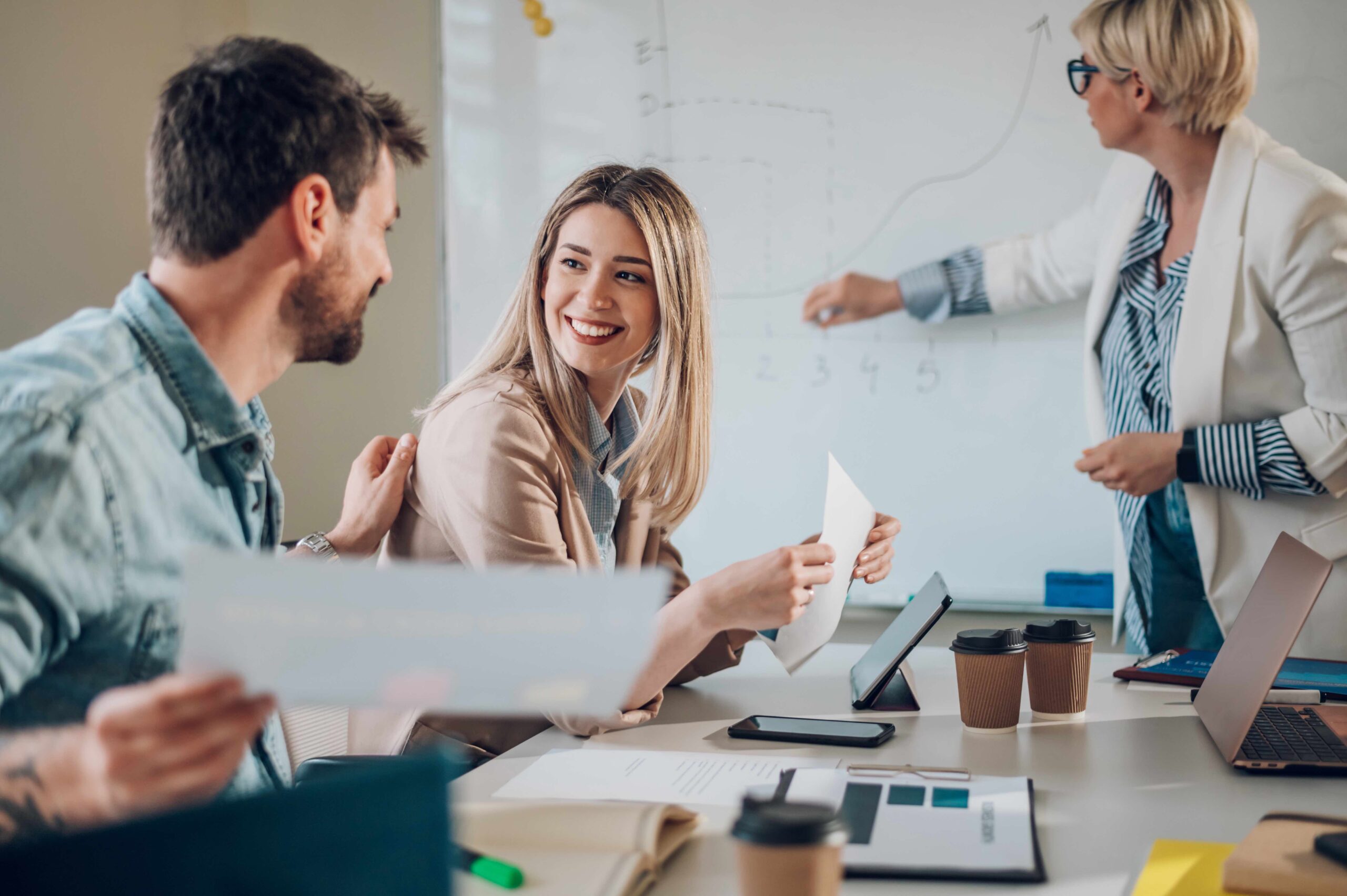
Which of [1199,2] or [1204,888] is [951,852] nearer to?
[1204,888]

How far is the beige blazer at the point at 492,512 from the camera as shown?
138cm

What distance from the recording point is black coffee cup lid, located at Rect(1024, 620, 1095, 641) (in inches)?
52.2

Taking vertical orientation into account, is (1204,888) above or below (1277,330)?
below

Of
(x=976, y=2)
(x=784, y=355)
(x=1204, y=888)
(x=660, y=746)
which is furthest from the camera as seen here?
(x=784, y=355)

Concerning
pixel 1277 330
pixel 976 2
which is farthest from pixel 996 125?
pixel 1277 330

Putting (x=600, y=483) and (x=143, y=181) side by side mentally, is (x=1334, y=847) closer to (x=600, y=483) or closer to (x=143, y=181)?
(x=600, y=483)

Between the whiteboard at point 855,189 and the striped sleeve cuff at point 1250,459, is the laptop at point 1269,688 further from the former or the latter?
the whiteboard at point 855,189

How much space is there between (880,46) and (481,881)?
2370 millimetres

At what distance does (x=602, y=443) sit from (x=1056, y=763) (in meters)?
0.80

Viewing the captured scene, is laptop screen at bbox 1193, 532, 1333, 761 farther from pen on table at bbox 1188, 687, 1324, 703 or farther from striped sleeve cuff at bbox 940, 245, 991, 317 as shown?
striped sleeve cuff at bbox 940, 245, 991, 317

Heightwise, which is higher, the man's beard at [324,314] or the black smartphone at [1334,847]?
the man's beard at [324,314]

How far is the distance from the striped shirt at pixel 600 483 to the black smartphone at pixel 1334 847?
39.0 inches

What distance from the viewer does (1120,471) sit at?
77.9 inches

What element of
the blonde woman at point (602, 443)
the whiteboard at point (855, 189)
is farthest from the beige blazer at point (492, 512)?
the whiteboard at point (855, 189)
